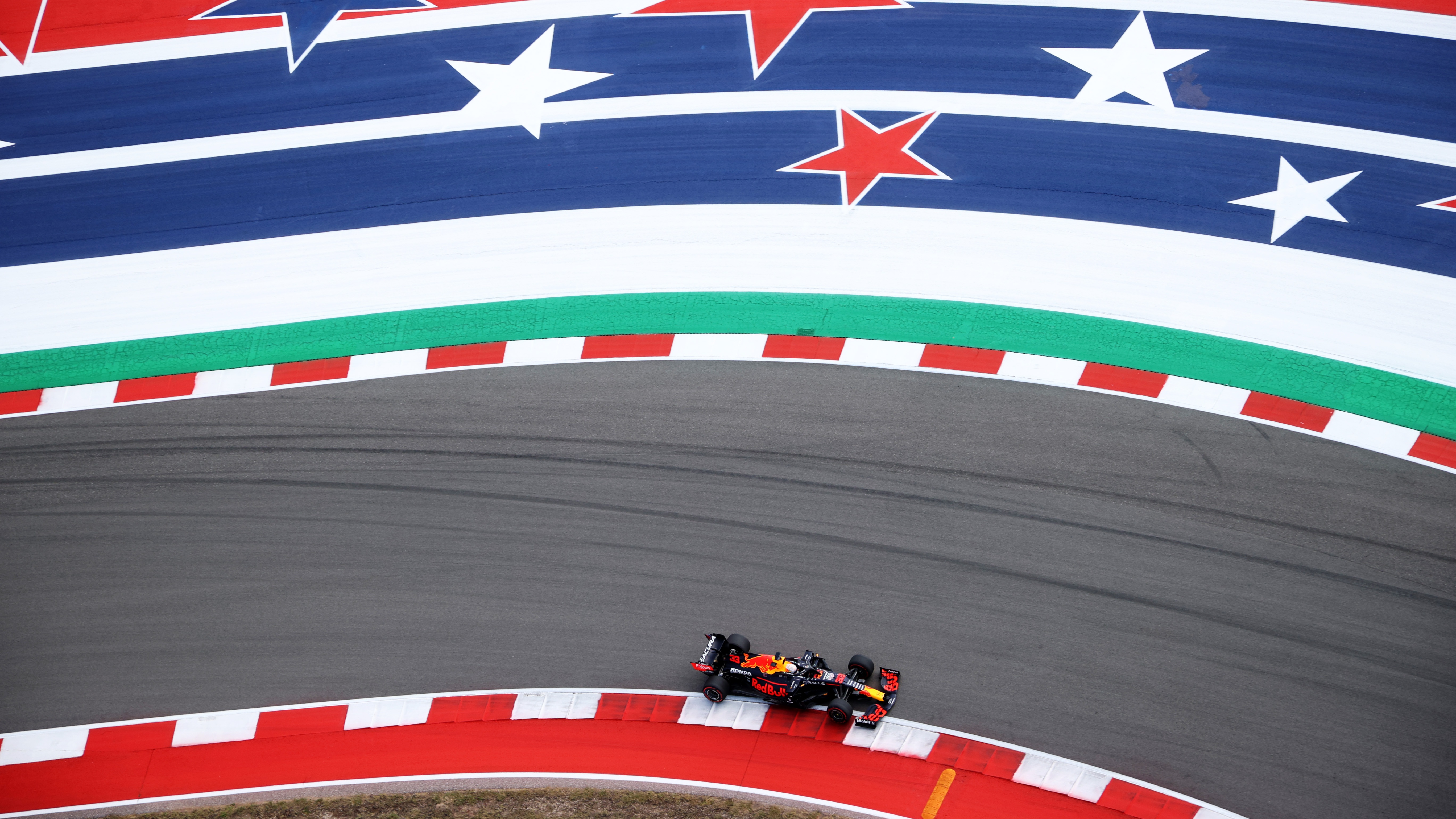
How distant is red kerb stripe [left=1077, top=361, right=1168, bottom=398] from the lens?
14398 millimetres

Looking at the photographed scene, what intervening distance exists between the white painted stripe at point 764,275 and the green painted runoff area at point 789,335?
0.61ft

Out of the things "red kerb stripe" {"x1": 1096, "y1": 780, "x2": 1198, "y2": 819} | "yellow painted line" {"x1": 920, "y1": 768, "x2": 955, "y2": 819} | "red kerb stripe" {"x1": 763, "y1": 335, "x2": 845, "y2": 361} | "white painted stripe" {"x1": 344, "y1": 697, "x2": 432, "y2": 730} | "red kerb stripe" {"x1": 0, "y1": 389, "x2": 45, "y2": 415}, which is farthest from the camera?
"red kerb stripe" {"x1": 0, "y1": 389, "x2": 45, "y2": 415}

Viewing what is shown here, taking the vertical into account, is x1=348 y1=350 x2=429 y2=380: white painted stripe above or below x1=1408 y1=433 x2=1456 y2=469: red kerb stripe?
below

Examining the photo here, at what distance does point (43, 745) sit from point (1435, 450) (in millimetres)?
19976

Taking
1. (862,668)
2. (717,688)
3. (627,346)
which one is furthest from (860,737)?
(627,346)

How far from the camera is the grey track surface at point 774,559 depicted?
1254 cm

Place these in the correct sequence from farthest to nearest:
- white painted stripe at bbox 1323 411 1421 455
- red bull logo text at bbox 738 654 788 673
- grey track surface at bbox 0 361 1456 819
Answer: white painted stripe at bbox 1323 411 1421 455, grey track surface at bbox 0 361 1456 819, red bull logo text at bbox 738 654 788 673

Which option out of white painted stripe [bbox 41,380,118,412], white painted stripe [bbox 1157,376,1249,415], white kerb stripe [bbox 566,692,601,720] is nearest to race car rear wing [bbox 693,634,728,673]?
white kerb stripe [bbox 566,692,601,720]

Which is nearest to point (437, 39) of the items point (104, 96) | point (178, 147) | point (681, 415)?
point (178, 147)

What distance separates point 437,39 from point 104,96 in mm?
6347

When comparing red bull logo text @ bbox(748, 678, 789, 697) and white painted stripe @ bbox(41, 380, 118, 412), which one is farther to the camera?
white painted stripe @ bbox(41, 380, 118, 412)

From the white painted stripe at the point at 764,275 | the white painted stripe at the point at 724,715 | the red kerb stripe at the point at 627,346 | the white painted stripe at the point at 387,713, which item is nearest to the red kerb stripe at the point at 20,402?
the white painted stripe at the point at 764,275

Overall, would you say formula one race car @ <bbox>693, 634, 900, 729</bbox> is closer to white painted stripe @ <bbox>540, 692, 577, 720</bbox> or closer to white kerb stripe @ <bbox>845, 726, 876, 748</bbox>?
white kerb stripe @ <bbox>845, 726, 876, 748</bbox>

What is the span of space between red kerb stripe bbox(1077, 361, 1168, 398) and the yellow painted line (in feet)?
19.6
